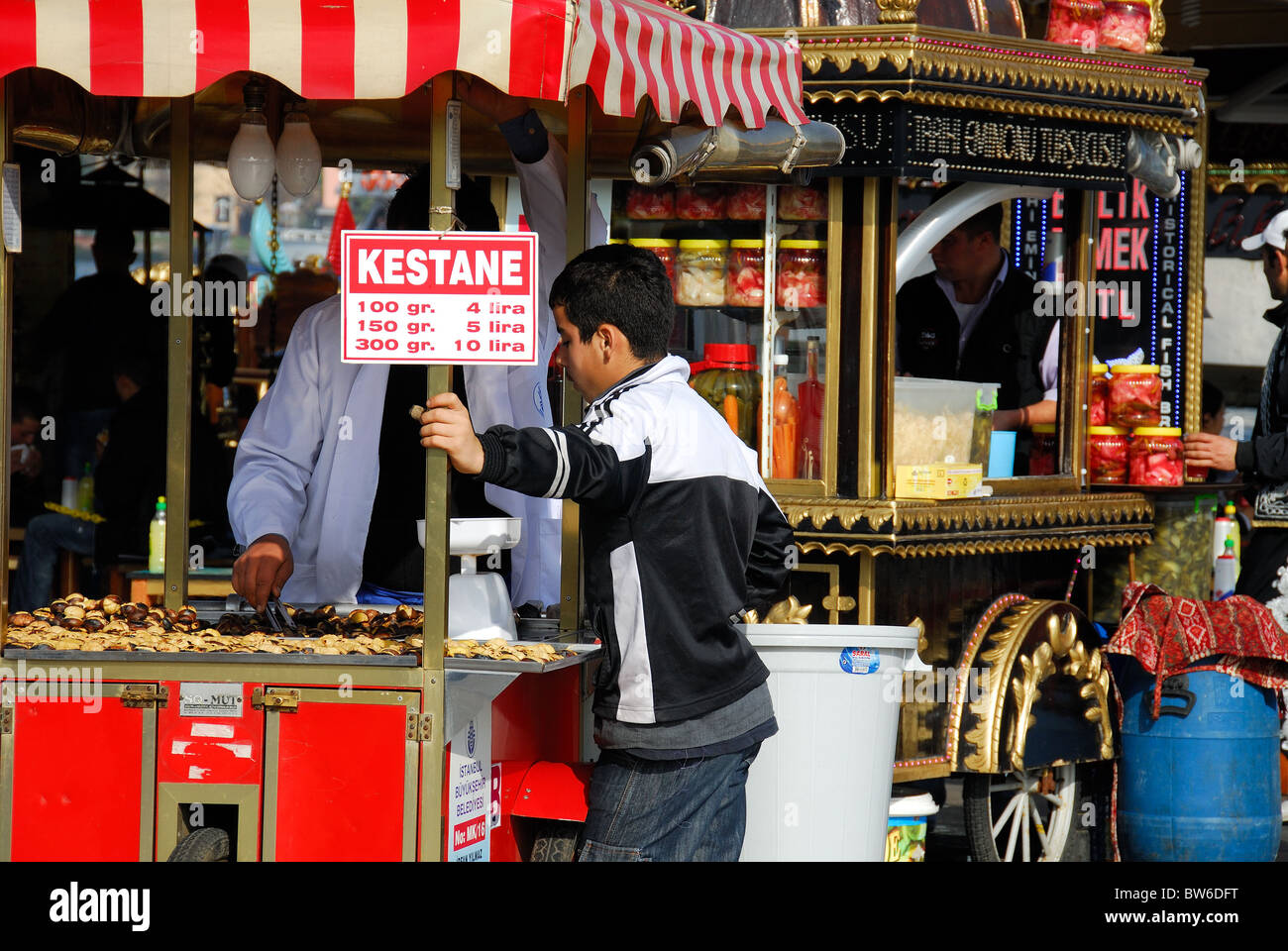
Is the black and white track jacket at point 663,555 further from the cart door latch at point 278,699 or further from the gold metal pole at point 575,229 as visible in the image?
the gold metal pole at point 575,229

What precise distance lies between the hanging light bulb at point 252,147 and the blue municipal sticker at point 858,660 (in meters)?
2.04

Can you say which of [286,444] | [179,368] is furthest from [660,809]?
[179,368]

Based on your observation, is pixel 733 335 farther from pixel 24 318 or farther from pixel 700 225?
pixel 24 318

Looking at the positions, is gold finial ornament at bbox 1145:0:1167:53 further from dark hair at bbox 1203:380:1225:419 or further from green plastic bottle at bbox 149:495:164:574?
green plastic bottle at bbox 149:495:164:574

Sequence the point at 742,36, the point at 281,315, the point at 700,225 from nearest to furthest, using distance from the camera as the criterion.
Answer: the point at 742,36 < the point at 700,225 < the point at 281,315

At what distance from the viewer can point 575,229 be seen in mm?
4531

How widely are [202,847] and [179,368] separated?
4.94ft

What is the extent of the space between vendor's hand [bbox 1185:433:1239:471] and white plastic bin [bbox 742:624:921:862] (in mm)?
2638

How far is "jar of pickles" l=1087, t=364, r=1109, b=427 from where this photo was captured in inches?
255

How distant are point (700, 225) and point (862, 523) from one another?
1.27 m

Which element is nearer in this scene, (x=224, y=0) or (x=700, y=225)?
(x=224, y=0)

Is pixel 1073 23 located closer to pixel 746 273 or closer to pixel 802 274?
A: pixel 802 274

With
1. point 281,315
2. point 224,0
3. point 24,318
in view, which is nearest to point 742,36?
point 224,0
